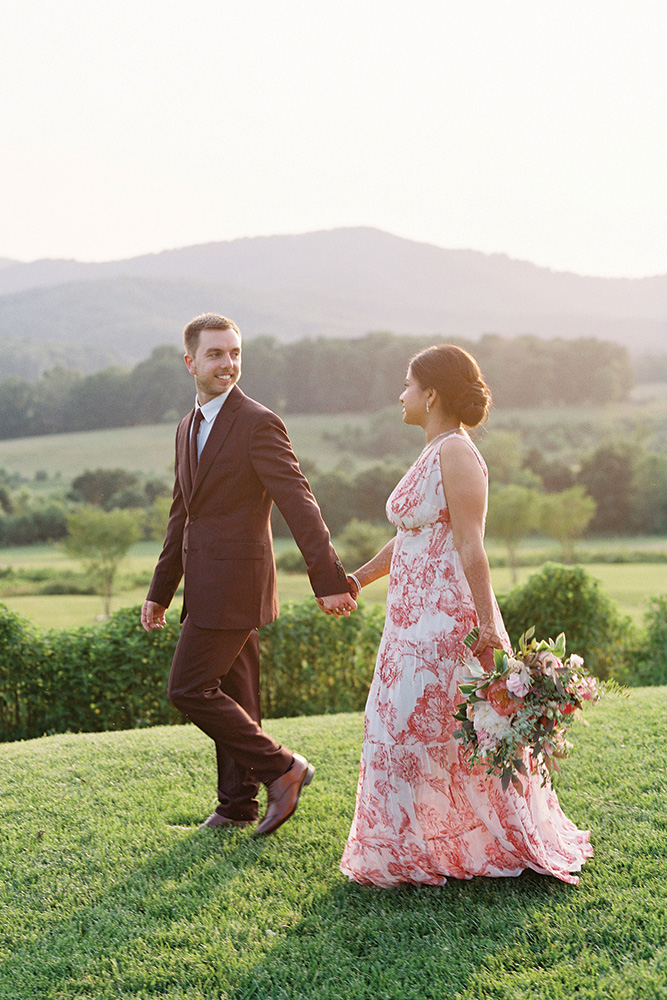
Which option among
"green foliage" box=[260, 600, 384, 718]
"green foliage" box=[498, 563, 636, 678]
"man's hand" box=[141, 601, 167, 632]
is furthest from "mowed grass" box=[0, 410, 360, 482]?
"man's hand" box=[141, 601, 167, 632]

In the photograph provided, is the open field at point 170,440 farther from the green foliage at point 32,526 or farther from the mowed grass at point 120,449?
the green foliage at point 32,526

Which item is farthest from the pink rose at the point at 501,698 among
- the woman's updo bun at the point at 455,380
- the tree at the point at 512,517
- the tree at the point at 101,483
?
the tree at the point at 101,483

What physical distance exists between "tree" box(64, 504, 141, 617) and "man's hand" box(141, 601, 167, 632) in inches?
971

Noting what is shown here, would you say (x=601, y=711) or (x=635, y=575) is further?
(x=635, y=575)

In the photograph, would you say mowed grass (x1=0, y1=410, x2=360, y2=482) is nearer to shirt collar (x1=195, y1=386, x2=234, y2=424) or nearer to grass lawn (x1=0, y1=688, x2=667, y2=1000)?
grass lawn (x1=0, y1=688, x2=667, y2=1000)

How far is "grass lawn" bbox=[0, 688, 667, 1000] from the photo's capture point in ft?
9.18

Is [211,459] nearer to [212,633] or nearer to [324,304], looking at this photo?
[212,633]

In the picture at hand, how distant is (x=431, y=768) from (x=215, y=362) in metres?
1.97

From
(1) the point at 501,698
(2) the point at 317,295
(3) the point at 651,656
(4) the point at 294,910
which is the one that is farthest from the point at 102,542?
(2) the point at 317,295

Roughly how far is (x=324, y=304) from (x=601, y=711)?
145 m

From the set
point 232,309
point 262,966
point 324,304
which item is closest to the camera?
point 262,966

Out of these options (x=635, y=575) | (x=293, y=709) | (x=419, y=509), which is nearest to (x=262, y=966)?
(x=419, y=509)

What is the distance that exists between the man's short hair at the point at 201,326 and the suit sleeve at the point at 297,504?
475mm

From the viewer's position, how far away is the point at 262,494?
3.81 metres
